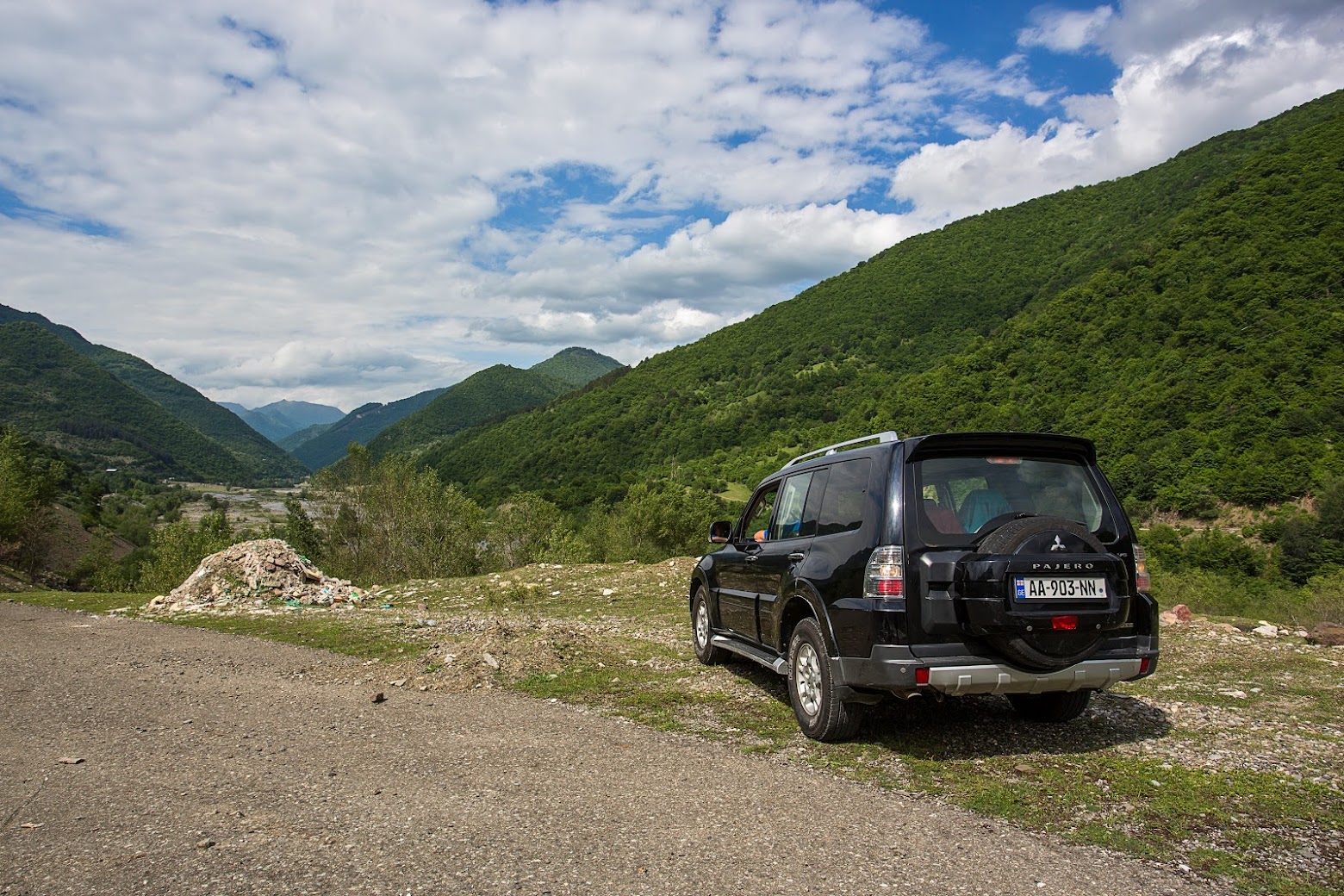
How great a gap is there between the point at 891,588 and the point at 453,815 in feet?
9.29

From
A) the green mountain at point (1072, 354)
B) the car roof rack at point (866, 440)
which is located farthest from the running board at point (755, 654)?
the green mountain at point (1072, 354)

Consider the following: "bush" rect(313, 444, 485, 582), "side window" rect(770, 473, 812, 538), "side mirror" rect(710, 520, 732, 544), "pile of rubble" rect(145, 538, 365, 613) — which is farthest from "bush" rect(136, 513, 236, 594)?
"side window" rect(770, 473, 812, 538)

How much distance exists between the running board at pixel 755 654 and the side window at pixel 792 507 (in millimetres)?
998

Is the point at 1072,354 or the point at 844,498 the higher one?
the point at 1072,354

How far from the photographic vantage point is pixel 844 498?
5570mm

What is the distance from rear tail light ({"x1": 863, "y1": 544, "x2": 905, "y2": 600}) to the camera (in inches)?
186

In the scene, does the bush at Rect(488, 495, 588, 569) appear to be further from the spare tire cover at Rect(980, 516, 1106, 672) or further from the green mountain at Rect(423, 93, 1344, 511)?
the spare tire cover at Rect(980, 516, 1106, 672)

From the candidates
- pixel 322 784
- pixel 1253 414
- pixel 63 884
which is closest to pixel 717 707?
pixel 322 784

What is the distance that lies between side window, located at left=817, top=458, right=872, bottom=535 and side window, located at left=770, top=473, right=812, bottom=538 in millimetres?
320

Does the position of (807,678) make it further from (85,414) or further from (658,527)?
(85,414)

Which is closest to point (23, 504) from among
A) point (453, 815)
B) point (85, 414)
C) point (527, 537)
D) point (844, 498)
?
point (527, 537)

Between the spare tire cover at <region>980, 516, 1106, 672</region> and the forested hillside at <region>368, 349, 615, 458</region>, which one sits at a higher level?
the forested hillside at <region>368, 349, 615, 458</region>

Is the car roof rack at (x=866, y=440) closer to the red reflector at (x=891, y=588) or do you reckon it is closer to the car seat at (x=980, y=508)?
the car seat at (x=980, y=508)

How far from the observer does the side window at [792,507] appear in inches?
250
